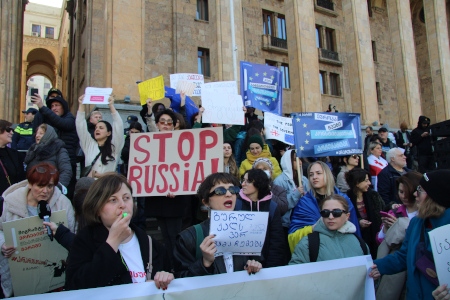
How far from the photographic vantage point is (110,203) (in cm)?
252

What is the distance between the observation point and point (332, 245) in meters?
3.39

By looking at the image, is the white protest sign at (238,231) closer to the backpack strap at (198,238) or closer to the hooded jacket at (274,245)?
the backpack strap at (198,238)

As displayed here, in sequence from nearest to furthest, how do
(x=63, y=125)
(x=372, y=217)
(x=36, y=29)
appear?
(x=372, y=217), (x=63, y=125), (x=36, y=29)

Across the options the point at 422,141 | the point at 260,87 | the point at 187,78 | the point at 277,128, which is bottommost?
the point at 422,141

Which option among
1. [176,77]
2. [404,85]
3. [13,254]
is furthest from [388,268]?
[404,85]

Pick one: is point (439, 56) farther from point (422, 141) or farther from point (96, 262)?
point (96, 262)

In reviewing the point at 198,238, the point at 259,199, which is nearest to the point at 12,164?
the point at 259,199

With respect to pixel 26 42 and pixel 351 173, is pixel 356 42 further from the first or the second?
pixel 26 42

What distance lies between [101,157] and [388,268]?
379 cm

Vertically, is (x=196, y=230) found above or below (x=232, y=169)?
below

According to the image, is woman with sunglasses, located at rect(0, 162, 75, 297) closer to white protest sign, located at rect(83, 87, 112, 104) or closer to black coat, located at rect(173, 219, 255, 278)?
black coat, located at rect(173, 219, 255, 278)

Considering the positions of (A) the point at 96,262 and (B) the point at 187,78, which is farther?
(B) the point at 187,78

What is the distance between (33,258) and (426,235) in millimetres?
3161

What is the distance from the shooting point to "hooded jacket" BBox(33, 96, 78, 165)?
6.41 meters
